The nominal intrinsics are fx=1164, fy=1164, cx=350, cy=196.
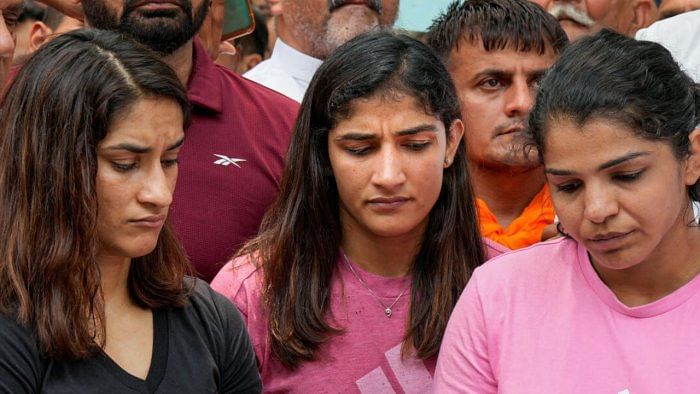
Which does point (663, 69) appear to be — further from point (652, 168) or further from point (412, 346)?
point (412, 346)

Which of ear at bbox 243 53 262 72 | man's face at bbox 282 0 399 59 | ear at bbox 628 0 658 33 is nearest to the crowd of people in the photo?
man's face at bbox 282 0 399 59

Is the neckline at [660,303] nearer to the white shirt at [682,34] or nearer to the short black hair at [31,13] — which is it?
the white shirt at [682,34]

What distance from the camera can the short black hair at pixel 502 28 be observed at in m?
3.50

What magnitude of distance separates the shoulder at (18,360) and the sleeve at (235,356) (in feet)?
1.45

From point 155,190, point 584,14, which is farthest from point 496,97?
point 155,190

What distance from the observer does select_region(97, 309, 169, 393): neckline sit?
2.32 metres

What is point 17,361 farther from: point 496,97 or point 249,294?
point 496,97

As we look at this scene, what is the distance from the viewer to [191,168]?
330cm

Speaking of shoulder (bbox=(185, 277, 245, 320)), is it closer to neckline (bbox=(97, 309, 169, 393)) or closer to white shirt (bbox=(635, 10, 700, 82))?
neckline (bbox=(97, 309, 169, 393))

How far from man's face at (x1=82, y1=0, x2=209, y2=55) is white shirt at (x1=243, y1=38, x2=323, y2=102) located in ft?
2.94

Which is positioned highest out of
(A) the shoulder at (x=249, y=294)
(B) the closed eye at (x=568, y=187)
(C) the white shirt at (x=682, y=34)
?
(C) the white shirt at (x=682, y=34)

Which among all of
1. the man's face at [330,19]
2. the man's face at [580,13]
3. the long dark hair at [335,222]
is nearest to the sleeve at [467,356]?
the long dark hair at [335,222]

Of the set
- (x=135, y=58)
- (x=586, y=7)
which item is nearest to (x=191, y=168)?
(x=135, y=58)

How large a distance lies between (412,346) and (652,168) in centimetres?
76
